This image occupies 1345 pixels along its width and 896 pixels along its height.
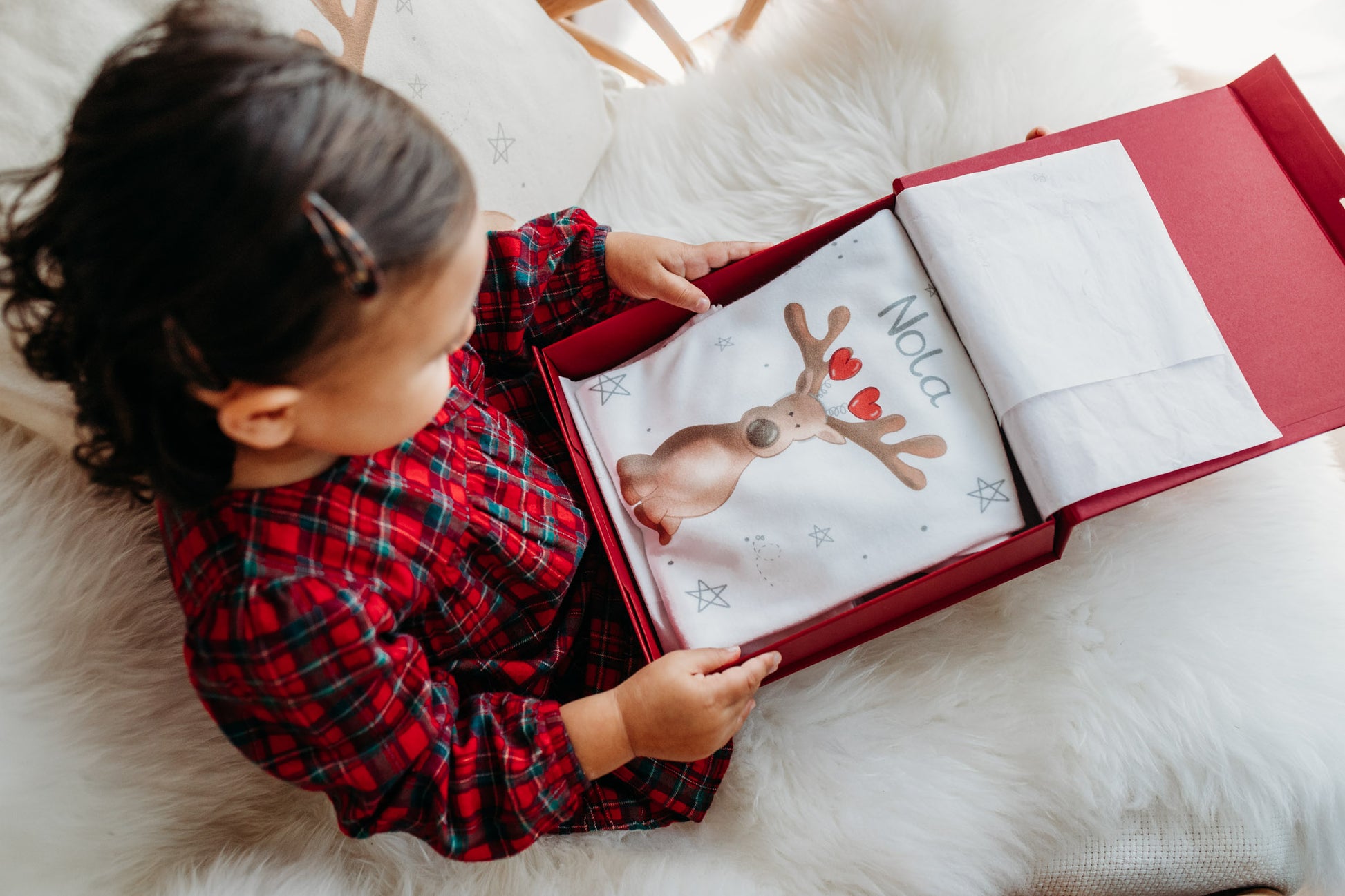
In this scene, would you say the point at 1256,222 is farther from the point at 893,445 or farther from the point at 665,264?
the point at 665,264

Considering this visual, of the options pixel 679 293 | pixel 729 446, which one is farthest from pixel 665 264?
pixel 729 446

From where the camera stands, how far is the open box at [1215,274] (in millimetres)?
537

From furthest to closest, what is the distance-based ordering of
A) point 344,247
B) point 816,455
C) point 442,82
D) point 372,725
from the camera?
point 442,82 → point 816,455 → point 372,725 → point 344,247

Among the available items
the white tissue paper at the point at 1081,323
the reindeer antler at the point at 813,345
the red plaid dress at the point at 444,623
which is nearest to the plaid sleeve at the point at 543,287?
the red plaid dress at the point at 444,623

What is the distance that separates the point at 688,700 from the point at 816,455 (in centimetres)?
19

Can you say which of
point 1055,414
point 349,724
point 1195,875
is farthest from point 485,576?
point 1195,875

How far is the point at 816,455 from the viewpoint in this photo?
23.0 inches

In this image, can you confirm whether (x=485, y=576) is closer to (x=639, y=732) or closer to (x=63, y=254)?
(x=639, y=732)

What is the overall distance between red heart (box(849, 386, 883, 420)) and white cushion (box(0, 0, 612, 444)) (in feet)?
1.20

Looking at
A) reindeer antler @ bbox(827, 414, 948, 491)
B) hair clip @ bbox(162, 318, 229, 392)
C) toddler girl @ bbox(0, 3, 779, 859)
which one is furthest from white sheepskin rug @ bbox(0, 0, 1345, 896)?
hair clip @ bbox(162, 318, 229, 392)

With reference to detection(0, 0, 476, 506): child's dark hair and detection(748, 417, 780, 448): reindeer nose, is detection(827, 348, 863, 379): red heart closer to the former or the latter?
detection(748, 417, 780, 448): reindeer nose

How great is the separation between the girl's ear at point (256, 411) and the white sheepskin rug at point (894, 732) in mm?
263

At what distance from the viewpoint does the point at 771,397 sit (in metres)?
0.61

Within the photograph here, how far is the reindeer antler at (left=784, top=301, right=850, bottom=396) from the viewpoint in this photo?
603 mm
